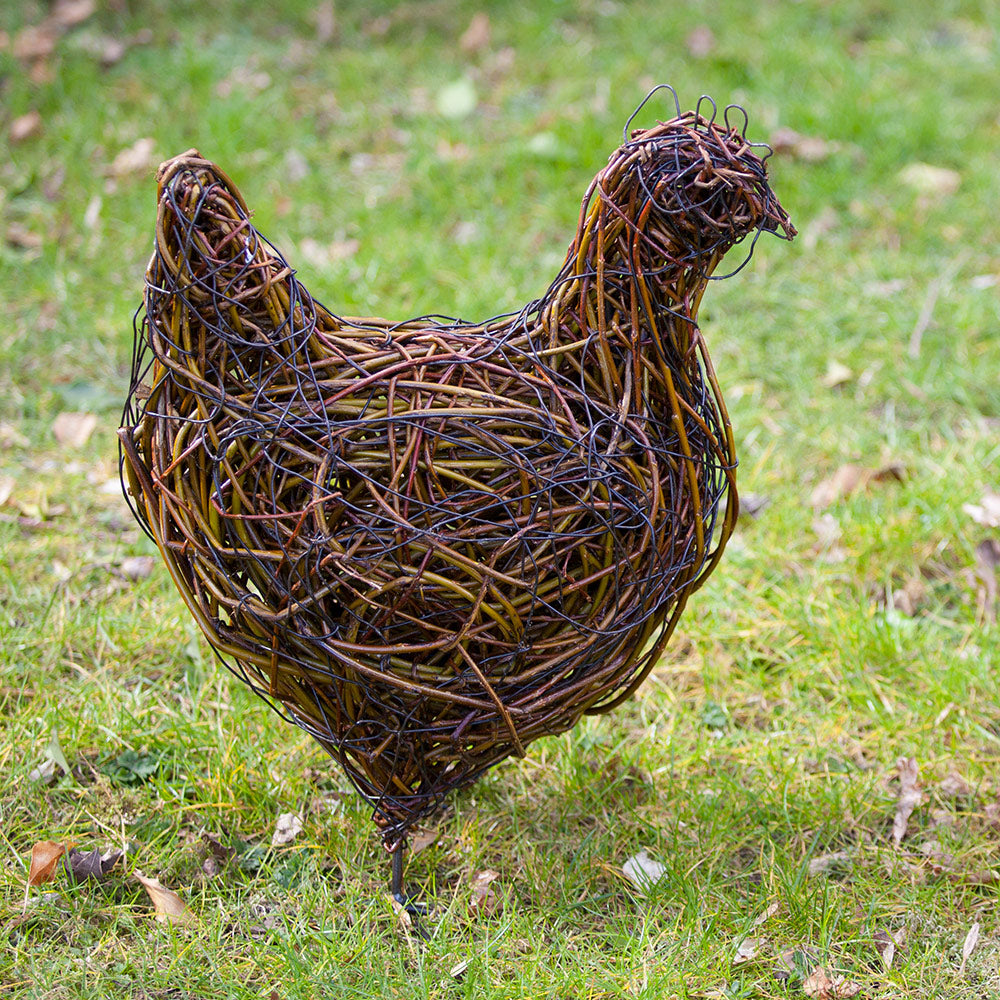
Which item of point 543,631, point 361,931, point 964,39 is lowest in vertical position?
point 964,39

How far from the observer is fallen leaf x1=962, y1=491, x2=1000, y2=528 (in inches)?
132

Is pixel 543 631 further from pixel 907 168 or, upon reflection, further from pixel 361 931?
pixel 907 168

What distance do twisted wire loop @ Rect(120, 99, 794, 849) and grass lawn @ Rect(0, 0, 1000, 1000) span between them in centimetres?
57

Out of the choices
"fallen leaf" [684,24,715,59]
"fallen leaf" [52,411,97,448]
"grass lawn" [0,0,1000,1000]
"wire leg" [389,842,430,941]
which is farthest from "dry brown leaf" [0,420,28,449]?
"fallen leaf" [684,24,715,59]

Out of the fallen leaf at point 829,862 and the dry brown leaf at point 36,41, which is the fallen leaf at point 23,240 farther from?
the fallen leaf at point 829,862

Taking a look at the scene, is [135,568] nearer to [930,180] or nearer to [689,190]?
[689,190]

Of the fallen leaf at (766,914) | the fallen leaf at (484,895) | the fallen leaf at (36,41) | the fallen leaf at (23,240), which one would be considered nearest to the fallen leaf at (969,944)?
the fallen leaf at (766,914)

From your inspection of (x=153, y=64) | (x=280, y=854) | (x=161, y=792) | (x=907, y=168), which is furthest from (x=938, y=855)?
(x=153, y=64)

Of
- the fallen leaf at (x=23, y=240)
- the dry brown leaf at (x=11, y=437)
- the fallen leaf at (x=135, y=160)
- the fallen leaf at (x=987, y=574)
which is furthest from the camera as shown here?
the fallen leaf at (x=135, y=160)

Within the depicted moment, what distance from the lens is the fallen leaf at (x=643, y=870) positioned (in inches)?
92.4

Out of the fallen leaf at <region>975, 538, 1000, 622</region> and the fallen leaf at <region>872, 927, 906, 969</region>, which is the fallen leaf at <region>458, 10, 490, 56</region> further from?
the fallen leaf at <region>872, 927, 906, 969</region>

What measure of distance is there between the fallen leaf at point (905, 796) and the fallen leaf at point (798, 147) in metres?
3.64

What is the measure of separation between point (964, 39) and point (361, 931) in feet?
21.6

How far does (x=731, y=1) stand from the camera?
663cm
